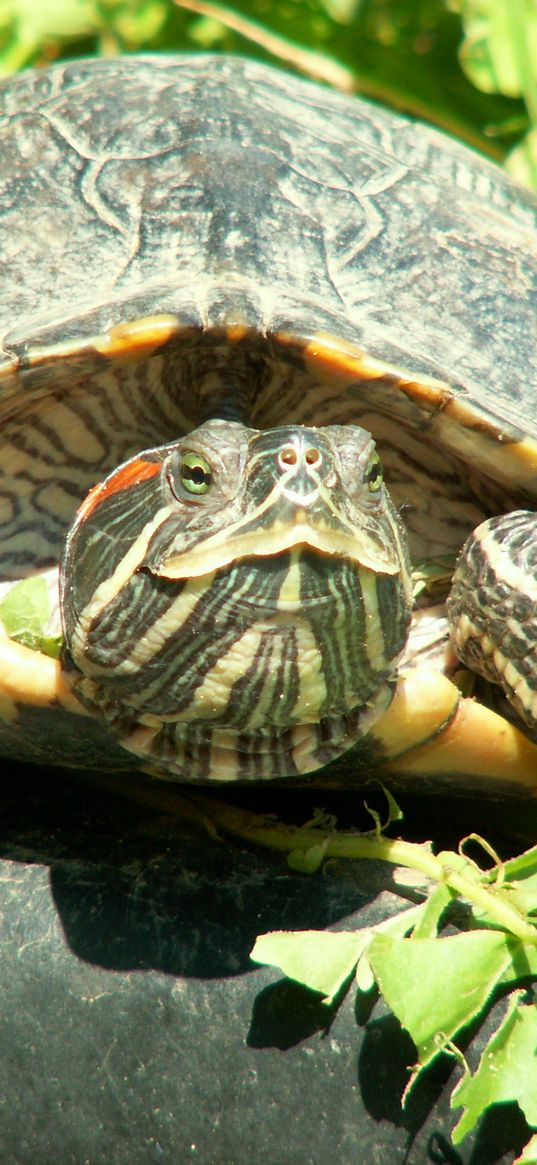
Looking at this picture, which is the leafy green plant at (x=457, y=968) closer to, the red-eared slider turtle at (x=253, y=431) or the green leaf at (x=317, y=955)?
the green leaf at (x=317, y=955)

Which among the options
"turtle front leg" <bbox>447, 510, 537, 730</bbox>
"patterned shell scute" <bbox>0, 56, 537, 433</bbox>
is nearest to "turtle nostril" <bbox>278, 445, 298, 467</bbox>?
"patterned shell scute" <bbox>0, 56, 537, 433</bbox>

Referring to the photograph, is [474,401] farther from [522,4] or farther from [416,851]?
[522,4]

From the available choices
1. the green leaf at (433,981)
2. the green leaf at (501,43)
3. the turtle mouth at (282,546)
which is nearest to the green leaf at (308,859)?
the green leaf at (433,981)

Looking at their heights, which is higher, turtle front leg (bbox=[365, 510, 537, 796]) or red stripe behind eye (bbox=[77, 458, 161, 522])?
red stripe behind eye (bbox=[77, 458, 161, 522])

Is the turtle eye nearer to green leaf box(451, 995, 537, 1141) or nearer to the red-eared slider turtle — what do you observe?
the red-eared slider turtle

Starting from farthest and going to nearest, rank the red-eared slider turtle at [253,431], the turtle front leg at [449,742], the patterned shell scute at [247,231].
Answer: the patterned shell scute at [247,231]
the turtle front leg at [449,742]
the red-eared slider turtle at [253,431]

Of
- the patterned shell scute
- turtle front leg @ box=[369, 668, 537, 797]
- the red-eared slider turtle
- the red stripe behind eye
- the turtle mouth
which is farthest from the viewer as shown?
the patterned shell scute

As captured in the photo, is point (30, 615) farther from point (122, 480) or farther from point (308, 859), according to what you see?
point (308, 859)
